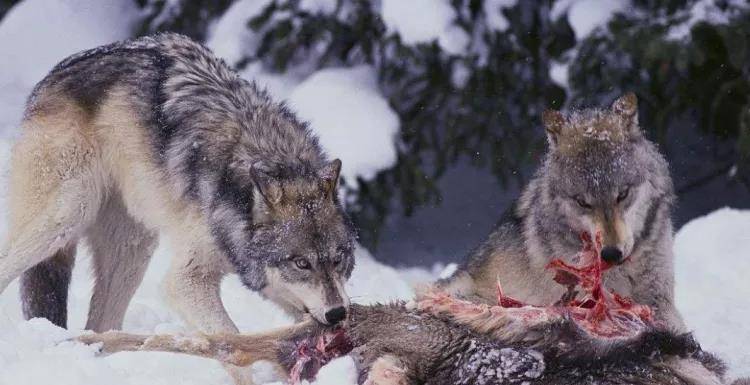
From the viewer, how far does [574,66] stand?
315 inches

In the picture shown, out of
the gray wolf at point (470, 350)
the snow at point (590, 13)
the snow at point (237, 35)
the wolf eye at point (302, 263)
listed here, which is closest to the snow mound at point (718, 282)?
the gray wolf at point (470, 350)

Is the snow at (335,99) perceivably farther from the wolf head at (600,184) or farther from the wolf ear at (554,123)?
the wolf ear at (554,123)

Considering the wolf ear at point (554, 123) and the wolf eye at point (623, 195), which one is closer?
the wolf eye at point (623, 195)

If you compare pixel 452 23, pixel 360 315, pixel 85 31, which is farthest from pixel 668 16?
pixel 85 31

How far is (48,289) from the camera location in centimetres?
545

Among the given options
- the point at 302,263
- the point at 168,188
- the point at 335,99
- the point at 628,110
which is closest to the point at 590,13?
the point at 335,99

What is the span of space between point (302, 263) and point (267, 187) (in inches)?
16.3

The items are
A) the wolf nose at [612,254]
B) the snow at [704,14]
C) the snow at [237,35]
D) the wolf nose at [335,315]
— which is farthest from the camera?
the snow at [237,35]

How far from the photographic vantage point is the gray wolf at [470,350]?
3.26 metres

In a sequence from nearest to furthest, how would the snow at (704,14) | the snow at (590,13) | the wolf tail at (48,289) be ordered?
the wolf tail at (48,289) < the snow at (704,14) < the snow at (590,13)

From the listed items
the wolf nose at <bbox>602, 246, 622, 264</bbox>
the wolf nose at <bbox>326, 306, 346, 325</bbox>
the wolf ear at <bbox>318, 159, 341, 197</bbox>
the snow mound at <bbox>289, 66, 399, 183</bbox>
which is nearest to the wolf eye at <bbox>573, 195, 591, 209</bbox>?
the wolf nose at <bbox>602, 246, 622, 264</bbox>

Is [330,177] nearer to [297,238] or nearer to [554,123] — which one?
[297,238]

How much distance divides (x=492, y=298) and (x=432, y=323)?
53.7 inches

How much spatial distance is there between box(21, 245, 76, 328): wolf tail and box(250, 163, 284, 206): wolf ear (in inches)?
57.7
